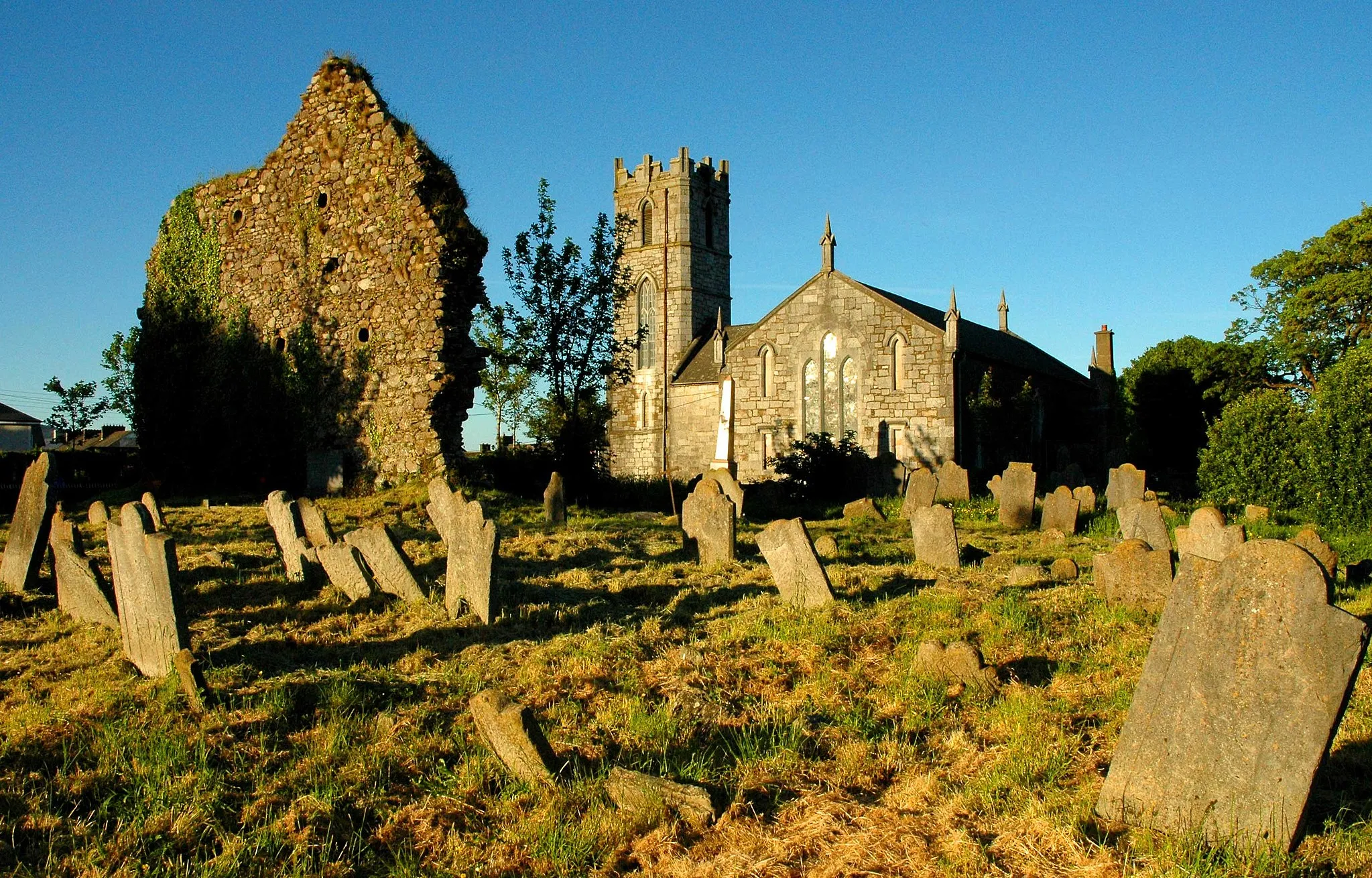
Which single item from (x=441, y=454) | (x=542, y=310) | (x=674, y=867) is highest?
(x=542, y=310)

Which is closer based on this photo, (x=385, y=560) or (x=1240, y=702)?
(x=1240, y=702)

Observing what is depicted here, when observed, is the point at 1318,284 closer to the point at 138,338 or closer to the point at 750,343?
the point at 750,343

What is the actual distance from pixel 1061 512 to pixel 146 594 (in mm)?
11479

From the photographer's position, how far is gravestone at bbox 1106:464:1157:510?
15906 mm

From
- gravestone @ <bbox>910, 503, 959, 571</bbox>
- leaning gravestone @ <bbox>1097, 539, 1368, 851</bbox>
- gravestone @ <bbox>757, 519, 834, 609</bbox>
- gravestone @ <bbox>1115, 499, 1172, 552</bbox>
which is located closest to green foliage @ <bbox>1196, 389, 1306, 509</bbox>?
gravestone @ <bbox>1115, 499, 1172, 552</bbox>

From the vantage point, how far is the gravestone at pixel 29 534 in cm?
883

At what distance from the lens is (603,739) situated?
5512 millimetres

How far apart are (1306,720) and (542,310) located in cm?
1721

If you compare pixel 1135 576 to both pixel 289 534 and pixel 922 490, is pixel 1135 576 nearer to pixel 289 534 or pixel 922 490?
pixel 289 534

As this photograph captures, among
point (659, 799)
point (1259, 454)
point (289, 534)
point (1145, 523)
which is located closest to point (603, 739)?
point (659, 799)

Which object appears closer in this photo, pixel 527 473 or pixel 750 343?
pixel 527 473

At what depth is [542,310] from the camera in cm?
1989

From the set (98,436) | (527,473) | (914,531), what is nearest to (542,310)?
Result: (527,473)

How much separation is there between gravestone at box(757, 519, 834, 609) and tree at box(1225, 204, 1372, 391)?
3221cm
